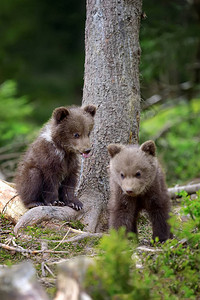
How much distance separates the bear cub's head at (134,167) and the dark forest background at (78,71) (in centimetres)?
201

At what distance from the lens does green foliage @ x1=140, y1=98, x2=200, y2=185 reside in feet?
36.3

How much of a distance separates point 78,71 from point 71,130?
1619 centimetres

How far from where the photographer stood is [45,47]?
22906mm

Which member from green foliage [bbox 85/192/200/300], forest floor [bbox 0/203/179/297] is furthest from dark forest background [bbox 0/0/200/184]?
green foliage [bbox 85/192/200/300]

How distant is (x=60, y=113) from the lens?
6.71m

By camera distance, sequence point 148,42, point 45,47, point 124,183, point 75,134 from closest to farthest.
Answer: point 124,183
point 75,134
point 148,42
point 45,47

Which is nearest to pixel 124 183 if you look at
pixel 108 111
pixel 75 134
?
pixel 75 134

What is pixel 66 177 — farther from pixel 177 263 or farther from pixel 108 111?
pixel 177 263

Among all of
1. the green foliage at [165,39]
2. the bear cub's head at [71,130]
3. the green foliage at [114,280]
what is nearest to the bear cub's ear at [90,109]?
the bear cub's head at [71,130]

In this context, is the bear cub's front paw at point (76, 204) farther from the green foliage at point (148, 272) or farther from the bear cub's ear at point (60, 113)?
the green foliage at point (148, 272)

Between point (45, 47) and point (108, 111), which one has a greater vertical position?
point (108, 111)

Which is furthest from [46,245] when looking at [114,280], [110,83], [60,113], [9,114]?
[9,114]

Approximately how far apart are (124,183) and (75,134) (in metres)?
1.22

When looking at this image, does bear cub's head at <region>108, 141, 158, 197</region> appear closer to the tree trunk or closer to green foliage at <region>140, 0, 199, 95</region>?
the tree trunk
